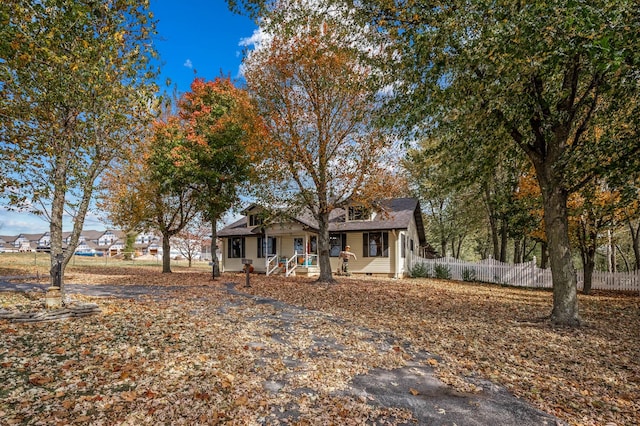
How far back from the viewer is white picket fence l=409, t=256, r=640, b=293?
16094 millimetres

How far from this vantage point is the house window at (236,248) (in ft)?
87.0

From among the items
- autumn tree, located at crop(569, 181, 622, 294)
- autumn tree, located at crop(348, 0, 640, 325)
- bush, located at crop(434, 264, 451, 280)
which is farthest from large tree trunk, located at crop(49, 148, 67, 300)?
bush, located at crop(434, 264, 451, 280)

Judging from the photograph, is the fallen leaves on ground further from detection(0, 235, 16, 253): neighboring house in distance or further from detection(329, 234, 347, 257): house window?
detection(0, 235, 16, 253): neighboring house in distance

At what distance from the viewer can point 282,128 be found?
15.0 meters

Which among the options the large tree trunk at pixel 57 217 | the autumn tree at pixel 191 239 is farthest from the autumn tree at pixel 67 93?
the autumn tree at pixel 191 239

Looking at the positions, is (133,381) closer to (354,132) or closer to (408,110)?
(408,110)

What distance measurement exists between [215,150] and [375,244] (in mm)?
10802

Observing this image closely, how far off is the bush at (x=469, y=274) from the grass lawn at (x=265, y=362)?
11.0m

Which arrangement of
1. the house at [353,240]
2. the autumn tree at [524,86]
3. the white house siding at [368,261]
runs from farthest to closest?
the white house siding at [368,261] < the house at [353,240] < the autumn tree at [524,86]

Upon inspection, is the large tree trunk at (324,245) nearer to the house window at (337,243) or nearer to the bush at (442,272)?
the house window at (337,243)

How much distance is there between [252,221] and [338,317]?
18777 millimetres

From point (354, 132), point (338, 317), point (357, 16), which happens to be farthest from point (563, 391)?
point (354, 132)

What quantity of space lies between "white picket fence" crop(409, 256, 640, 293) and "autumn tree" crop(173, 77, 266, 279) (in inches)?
487

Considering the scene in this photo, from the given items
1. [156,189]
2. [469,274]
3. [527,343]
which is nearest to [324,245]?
[469,274]
